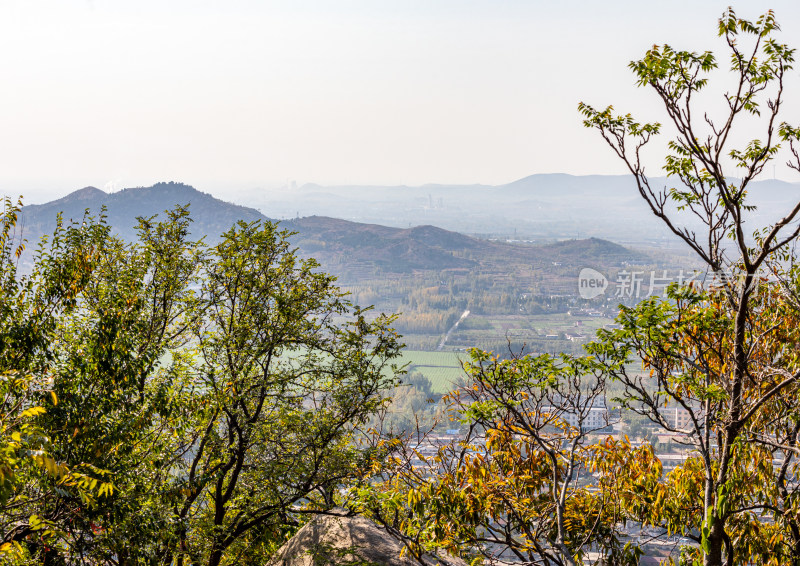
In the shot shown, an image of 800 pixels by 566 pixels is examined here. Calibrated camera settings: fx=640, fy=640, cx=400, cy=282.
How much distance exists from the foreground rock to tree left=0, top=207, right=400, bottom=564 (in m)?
0.75

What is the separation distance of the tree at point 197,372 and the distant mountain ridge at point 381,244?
361 feet

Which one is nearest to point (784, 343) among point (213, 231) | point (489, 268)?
point (213, 231)

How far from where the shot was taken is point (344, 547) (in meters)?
6.43

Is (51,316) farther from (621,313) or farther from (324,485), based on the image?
(621,313)

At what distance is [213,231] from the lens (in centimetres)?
11738

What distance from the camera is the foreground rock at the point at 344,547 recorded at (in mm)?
6254

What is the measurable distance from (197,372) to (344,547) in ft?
8.87

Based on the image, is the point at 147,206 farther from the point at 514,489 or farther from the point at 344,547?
the point at 514,489

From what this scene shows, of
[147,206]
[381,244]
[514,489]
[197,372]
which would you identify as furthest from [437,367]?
[381,244]

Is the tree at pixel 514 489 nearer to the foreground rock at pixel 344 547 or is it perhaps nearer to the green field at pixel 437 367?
the foreground rock at pixel 344 547

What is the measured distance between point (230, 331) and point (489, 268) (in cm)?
14007

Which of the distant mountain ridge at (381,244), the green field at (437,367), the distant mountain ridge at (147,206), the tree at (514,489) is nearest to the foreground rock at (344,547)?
the tree at (514,489)

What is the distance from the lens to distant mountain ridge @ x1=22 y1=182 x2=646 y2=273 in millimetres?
118750

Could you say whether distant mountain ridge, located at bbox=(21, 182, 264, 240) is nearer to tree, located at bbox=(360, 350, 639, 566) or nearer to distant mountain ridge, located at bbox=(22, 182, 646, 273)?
distant mountain ridge, located at bbox=(22, 182, 646, 273)
